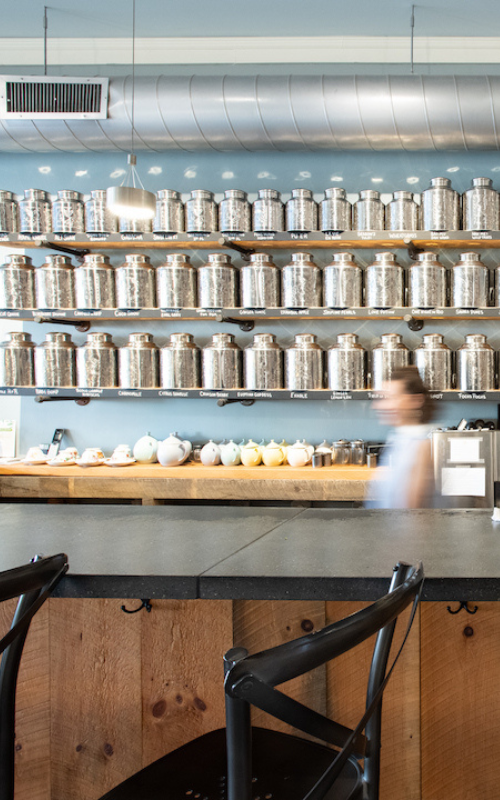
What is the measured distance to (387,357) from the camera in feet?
12.2

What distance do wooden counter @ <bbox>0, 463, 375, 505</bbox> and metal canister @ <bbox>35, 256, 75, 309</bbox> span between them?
1020mm

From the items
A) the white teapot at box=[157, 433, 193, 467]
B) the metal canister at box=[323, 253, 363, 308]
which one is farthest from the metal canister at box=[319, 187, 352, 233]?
the white teapot at box=[157, 433, 193, 467]

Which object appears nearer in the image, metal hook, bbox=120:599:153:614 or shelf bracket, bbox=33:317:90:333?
metal hook, bbox=120:599:153:614

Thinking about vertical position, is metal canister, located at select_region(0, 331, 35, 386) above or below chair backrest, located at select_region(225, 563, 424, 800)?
above

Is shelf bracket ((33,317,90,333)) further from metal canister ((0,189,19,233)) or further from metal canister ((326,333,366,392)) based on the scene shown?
metal canister ((326,333,366,392))

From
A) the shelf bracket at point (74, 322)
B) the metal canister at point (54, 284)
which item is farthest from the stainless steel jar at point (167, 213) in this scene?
the shelf bracket at point (74, 322)

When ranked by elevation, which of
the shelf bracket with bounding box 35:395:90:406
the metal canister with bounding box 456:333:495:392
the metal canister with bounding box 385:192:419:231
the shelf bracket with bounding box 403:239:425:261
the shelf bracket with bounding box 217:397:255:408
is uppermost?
the metal canister with bounding box 385:192:419:231

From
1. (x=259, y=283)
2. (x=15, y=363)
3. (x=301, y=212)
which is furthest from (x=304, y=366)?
(x=15, y=363)

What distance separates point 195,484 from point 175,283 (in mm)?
1181

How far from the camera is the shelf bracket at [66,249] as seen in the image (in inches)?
→ 158

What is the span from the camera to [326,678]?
1524 mm

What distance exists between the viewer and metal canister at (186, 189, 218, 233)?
3.83m

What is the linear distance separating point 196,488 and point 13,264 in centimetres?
179

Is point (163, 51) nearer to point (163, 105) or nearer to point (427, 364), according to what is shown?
point (163, 105)
